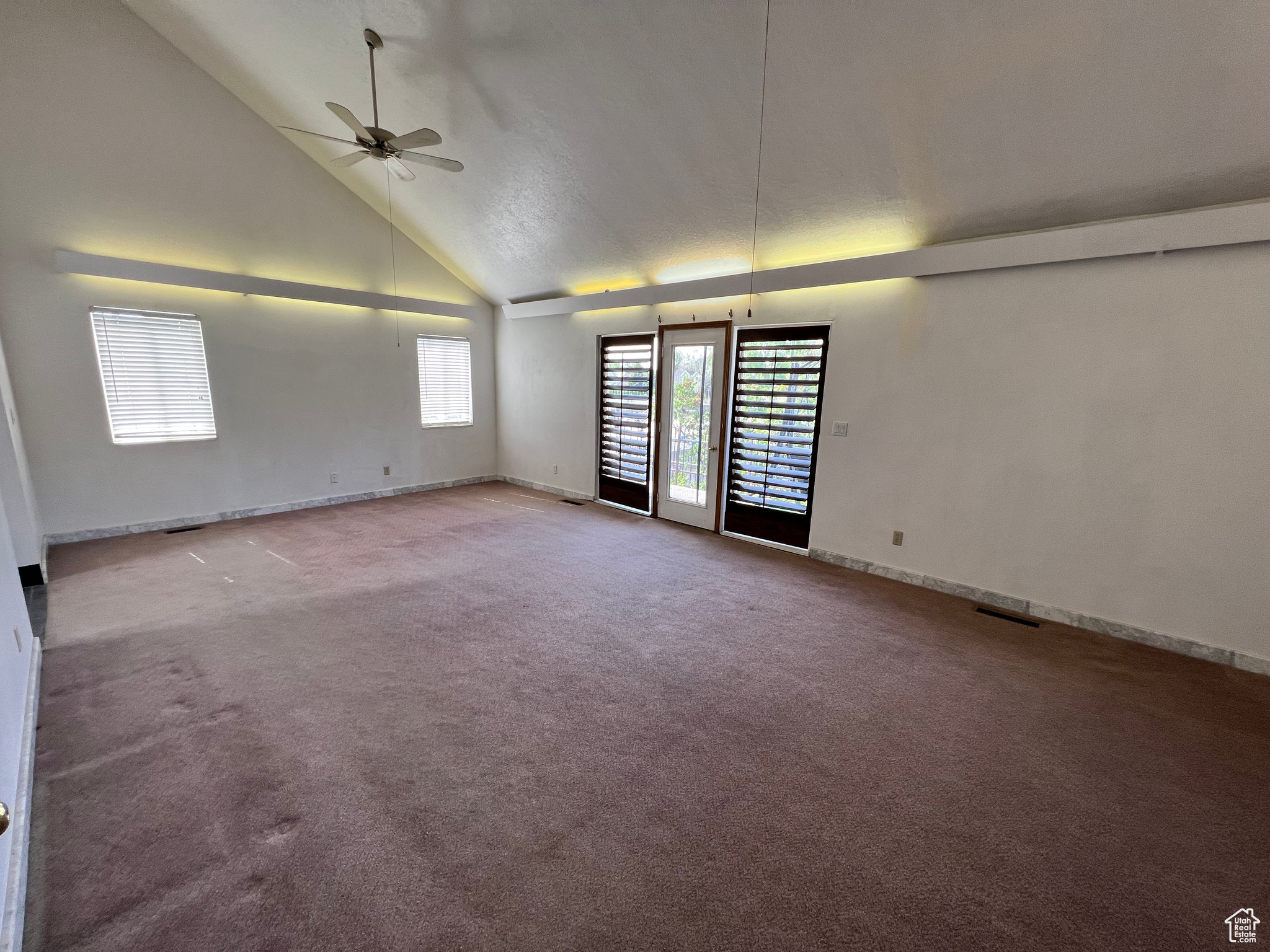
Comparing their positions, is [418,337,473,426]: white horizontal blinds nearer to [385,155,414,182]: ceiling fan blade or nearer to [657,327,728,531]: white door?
[385,155,414,182]: ceiling fan blade

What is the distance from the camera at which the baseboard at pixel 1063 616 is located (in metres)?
2.96

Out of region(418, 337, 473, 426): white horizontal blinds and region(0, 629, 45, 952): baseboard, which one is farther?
region(418, 337, 473, 426): white horizontal blinds

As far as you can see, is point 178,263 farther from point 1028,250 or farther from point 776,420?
point 1028,250

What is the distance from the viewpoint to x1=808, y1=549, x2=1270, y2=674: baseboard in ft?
9.71

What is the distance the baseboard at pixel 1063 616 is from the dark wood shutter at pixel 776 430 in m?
0.48

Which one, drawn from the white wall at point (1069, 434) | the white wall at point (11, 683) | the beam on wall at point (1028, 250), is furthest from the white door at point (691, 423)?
the white wall at point (11, 683)

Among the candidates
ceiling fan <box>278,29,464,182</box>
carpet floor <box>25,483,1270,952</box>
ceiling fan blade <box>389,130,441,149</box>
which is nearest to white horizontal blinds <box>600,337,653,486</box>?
carpet floor <box>25,483,1270,952</box>

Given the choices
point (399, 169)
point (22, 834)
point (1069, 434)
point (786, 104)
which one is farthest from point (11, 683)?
point (1069, 434)

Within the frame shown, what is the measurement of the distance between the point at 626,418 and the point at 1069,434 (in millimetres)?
3941

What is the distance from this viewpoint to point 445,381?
6.95 meters

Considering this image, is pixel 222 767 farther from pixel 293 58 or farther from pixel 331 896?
pixel 293 58

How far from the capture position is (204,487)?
17.1 feet

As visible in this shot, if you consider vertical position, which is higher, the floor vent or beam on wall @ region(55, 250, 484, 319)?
beam on wall @ region(55, 250, 484, 319)

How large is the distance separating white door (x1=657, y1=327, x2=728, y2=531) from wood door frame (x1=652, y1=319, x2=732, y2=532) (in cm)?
2
